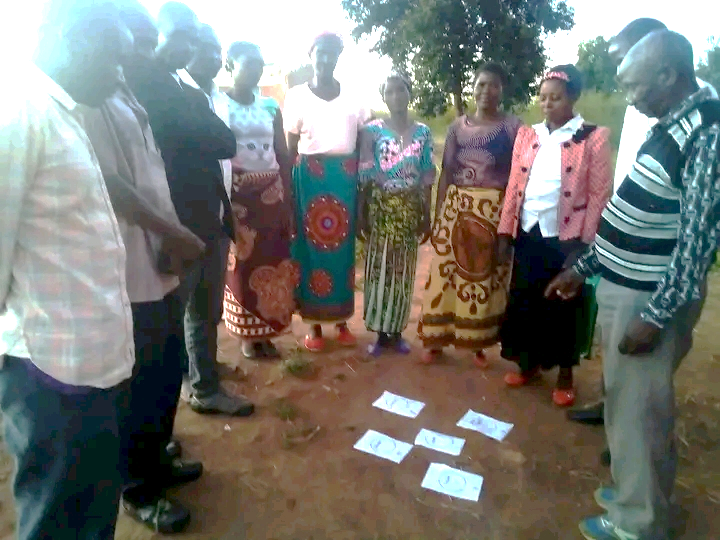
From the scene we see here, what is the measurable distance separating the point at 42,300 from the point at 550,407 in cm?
261

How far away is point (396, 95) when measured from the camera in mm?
3188

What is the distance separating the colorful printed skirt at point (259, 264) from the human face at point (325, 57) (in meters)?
0.67

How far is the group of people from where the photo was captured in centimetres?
122

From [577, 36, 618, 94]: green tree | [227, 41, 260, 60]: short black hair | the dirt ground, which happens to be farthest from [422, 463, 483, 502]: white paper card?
[577, 36, 618, 94]: green tree

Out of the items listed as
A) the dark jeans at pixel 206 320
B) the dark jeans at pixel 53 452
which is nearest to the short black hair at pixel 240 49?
the dark jeans at pixel 206 320

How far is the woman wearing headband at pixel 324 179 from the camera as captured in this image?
10.7 feet

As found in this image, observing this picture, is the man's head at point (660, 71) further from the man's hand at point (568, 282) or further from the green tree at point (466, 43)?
the green tree at point (466, 43)

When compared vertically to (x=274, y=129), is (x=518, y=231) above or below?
below

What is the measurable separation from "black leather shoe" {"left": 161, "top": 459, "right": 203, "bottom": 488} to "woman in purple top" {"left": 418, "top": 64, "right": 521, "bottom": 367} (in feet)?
5.21

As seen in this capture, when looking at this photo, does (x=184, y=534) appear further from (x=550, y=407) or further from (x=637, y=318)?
(x=550, y=407)

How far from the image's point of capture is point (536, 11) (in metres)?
7.29

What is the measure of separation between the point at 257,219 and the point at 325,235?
18.0 inches

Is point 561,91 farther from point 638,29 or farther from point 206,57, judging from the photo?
point 206,57

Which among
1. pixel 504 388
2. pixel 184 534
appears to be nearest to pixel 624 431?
pixel 504 388
